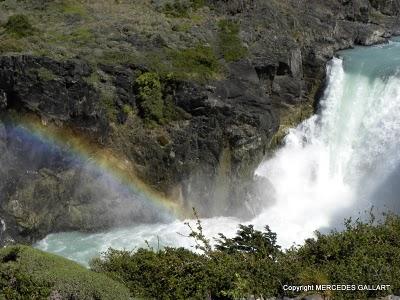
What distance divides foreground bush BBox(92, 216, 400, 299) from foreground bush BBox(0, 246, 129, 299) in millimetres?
883

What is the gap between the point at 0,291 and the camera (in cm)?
1215

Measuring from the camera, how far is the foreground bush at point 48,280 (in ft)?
39.0

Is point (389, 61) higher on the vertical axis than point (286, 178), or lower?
higher

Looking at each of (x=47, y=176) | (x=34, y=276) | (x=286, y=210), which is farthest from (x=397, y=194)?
(x=34, y=276)

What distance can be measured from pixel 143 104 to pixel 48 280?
19.2 metres

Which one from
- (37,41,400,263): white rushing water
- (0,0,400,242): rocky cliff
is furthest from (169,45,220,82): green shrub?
(37,41,400,263): white rushing water

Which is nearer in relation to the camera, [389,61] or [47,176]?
[47,176]

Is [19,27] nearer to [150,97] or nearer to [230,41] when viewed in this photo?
[150,97]

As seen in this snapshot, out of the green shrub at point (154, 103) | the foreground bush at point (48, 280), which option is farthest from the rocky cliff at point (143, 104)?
the foreground bush at point (48, 280)

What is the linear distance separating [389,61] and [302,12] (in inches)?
406

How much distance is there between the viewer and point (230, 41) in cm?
3681

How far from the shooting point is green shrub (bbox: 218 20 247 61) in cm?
3512

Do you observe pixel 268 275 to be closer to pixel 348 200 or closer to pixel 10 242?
pixel 10 242

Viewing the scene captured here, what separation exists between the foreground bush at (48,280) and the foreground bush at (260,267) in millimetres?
883
